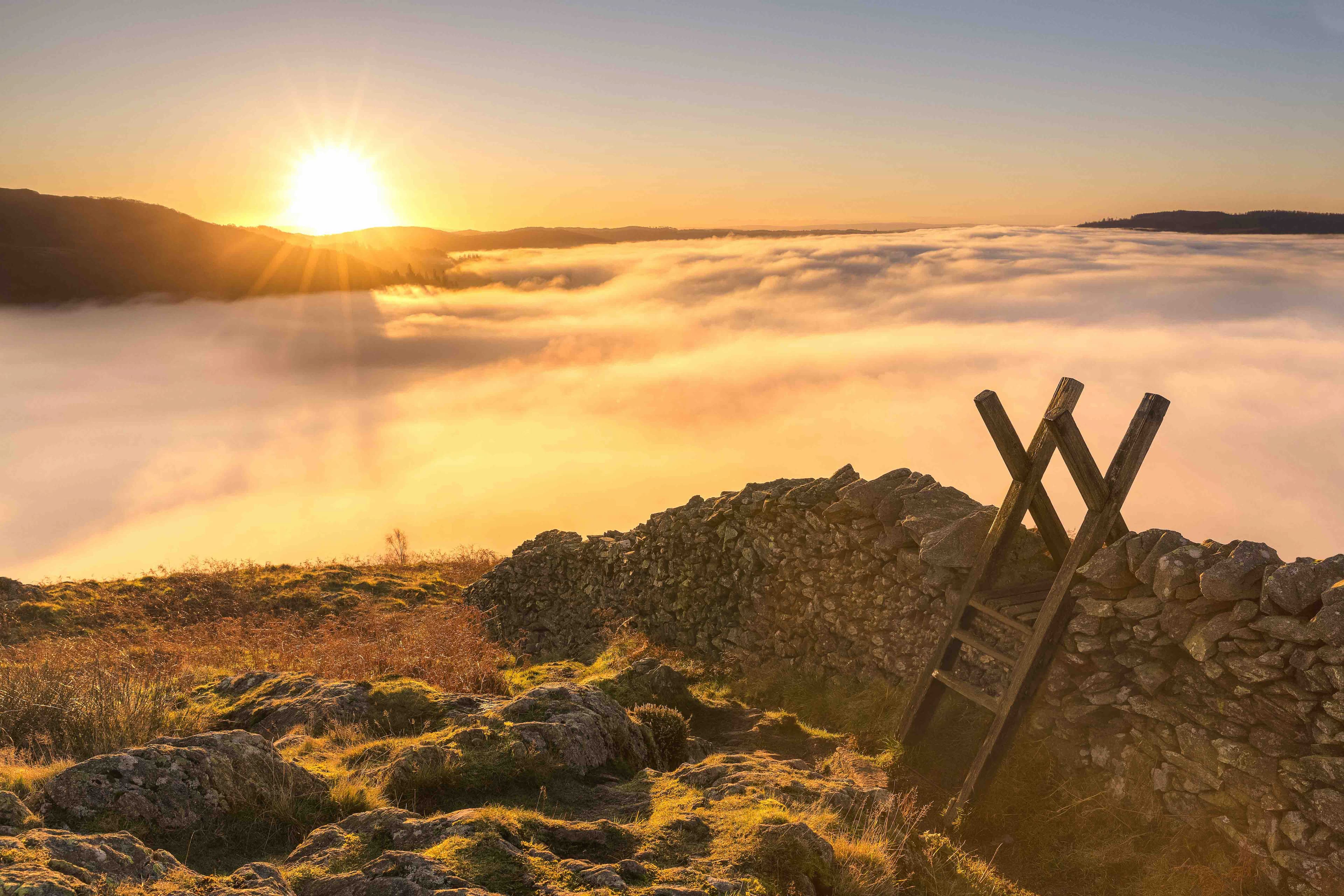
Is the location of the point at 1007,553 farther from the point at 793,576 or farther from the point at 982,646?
the point at 793,576

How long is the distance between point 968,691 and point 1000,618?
80cm

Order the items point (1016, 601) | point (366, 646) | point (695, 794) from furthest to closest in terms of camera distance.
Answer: point (366, 646)
point (1016, 601)
point (695, 794)

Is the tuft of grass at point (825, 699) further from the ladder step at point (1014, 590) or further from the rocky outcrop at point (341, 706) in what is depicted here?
the rocky outcrop at point (341, 706)

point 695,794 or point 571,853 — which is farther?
point 695,794

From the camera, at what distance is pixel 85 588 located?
20188 millimetres

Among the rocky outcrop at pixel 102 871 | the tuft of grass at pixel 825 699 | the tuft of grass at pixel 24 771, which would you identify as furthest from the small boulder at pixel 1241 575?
the tuft of grass at pixel 24 771

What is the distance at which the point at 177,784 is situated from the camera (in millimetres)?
4816

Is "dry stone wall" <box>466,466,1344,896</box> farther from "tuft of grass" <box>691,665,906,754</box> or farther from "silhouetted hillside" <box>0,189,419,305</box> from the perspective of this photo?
"silhouetted hillside" <box>0,189,419,305</box>

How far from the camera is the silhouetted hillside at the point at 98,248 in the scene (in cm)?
17338

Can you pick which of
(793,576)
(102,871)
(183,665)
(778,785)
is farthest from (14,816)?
(793,576)

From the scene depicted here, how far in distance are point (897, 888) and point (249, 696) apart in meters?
6.22

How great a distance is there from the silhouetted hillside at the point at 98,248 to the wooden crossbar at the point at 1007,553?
21652cm

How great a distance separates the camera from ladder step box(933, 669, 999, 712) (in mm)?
7336

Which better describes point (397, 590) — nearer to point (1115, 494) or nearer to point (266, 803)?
point (266, 803)
